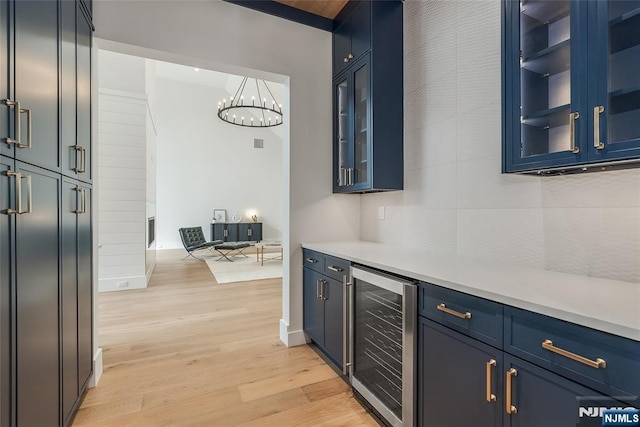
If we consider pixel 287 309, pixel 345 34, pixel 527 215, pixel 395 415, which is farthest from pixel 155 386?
pixel 345 34

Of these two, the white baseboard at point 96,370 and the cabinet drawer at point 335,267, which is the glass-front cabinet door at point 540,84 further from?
the white baseboard at point 96,370

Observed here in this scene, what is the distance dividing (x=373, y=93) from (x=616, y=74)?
1.51m

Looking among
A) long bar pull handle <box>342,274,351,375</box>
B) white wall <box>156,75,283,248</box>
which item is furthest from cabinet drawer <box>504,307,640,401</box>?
white wall <box>156,75,283,248</box>

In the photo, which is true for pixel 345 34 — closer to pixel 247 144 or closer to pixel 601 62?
pixel 601 62

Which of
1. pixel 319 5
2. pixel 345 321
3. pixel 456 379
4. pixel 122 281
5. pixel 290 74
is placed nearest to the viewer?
pixel 456 379

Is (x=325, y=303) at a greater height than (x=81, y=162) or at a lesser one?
lesser

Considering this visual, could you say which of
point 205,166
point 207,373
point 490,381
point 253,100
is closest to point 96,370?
point 207,373

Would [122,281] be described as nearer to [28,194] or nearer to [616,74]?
[28,194]

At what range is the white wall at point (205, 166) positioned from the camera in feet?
30.9

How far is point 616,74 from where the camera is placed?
113 cm

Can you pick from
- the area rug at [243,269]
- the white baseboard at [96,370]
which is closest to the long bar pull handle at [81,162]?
the white baseboard at [96,370]

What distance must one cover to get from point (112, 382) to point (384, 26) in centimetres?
346

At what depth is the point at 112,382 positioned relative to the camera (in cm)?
223

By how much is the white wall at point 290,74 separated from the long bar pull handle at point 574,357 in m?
2.09
